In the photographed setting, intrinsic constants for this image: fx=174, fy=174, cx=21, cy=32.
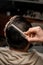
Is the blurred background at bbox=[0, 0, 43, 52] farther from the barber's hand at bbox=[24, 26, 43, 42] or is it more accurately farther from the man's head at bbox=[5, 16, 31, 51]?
the barber's hand at bbox=[24, 26, 43, 42]

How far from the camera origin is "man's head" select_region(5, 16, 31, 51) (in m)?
1.02

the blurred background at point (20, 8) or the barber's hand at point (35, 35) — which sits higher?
the blurred background at point (20, 8)

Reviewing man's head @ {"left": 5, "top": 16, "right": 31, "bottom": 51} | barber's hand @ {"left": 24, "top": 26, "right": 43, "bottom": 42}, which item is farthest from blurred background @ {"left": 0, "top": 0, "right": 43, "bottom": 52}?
barber's hand @ {"left": 24, "top": 26, "right": 43, "bottom": 42}

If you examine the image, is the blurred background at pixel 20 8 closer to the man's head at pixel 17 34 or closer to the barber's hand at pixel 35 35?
the man's head at pixel 17 34

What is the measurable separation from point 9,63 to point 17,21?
0.85 feet

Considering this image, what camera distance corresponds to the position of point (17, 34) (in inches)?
39.9

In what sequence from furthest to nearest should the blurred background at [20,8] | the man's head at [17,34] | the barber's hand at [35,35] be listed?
the blurred background at [20,8] → the man's head at [17,34] → the barber's hand at [35,35]

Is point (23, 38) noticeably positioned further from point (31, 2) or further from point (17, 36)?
point (31, 2)

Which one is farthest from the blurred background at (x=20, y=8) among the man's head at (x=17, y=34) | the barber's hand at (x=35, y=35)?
the barber's hand at (x=35, y=35)

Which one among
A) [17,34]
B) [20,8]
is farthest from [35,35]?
[20,8]

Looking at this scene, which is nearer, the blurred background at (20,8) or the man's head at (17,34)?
the man's head at (17,34)

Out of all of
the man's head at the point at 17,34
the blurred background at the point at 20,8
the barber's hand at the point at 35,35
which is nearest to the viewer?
the barber's hand at the point at 35,35

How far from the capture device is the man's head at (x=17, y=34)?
1024 mm

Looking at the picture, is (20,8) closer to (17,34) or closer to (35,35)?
(17,34)
